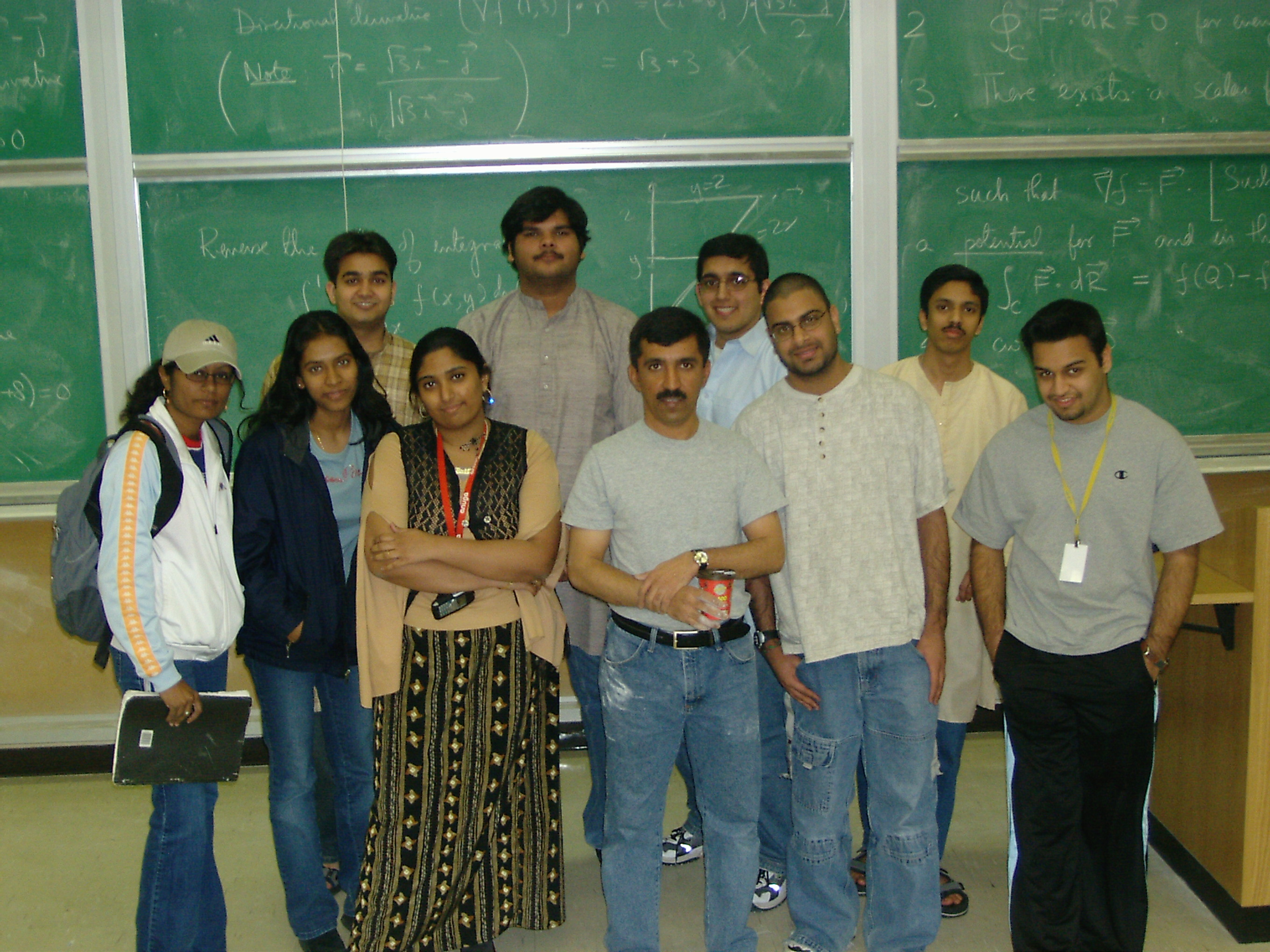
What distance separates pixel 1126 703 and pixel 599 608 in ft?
4.35

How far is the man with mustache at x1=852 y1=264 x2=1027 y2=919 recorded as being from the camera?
2.71 meters

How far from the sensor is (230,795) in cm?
367

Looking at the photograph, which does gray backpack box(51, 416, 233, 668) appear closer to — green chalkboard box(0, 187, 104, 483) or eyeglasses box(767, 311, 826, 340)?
eyeglasses box(767, 311, 826, 340)

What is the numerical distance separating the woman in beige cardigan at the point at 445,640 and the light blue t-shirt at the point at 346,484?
0.12 metres

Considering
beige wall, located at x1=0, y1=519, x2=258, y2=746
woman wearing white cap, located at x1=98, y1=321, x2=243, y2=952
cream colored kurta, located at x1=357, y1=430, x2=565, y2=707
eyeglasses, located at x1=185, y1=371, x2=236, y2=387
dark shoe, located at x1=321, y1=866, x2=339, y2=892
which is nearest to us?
woman wearing white cap, located at x1=98, y1=321, x2=243, y2=952

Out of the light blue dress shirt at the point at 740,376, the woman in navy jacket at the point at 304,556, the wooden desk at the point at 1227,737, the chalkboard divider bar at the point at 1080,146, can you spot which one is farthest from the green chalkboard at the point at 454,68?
the wooden desk at the point at 1227,737

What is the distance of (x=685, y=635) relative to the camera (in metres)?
2.27

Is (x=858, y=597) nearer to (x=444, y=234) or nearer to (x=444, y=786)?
(x=444, y=786)

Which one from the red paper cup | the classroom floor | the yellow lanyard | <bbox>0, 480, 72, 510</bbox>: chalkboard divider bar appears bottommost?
the classroom floor

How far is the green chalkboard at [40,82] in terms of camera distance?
11.5 feet

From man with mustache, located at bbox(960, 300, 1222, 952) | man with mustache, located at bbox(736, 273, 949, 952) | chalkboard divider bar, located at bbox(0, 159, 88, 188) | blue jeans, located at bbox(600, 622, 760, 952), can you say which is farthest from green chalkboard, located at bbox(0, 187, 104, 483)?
man with mustache, located at bbox(960, 300, 1222, 952)

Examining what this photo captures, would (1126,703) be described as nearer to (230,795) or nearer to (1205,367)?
(1205,367)

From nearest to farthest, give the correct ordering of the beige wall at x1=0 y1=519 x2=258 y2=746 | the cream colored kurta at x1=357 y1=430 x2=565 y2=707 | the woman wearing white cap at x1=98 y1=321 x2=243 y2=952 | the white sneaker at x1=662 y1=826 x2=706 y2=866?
the woman wearing white cap at x1=98 y1=321 x2=243 y2=952 → the cream colored kurta at x1=357 y1=430 x2=565 y2=707 → the white sneaker at x1=662 y1=826 x2=706 y2=866 → the beige wall at x1=0 y1=519 x2=258 y2=746

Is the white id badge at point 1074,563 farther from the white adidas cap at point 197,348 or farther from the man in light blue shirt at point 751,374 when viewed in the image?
the white adidas cap at point 197,348
